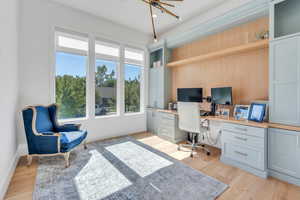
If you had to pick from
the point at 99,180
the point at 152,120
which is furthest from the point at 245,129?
the point at 152,120

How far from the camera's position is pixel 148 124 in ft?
14.6

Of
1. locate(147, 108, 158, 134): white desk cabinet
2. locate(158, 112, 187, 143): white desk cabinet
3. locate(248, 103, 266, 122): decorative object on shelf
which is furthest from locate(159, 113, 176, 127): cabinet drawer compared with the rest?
locate(248, 103, 266, 122): decorative object on shelf

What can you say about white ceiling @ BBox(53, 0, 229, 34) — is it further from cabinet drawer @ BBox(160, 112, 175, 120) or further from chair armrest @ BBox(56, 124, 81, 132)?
chair armrest @ BBox(56, 124, 81, 132)

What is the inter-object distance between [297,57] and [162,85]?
9.05 feet

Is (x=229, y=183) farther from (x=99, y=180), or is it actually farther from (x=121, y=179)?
(x=99, y=180)

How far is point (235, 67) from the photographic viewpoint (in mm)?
2809

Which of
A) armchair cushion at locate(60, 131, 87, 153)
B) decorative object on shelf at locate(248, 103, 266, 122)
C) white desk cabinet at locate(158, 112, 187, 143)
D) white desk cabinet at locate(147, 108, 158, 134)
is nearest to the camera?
decorative object on shelf at locate(248, 103, 266, 122)

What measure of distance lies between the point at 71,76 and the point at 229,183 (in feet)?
12.3

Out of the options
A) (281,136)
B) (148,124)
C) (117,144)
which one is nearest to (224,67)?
(281,136)

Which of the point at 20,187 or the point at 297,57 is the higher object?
the point at 297,57

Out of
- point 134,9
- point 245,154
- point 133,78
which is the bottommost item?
point 245,154

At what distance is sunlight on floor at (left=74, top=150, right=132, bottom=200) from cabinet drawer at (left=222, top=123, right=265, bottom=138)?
6.16 feet

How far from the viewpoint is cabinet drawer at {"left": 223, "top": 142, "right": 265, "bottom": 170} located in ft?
6.60

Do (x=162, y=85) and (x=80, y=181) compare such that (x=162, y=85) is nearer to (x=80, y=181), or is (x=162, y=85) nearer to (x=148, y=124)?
(x=148, y=124)
